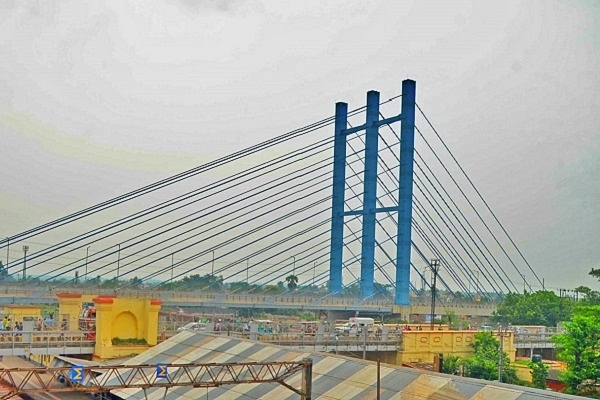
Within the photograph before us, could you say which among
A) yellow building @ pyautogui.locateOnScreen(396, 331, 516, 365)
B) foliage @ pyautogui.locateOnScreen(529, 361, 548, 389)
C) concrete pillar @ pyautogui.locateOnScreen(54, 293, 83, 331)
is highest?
concrete pillar @ pyautogui.locateOnScreen(54, 293, 83, 331)

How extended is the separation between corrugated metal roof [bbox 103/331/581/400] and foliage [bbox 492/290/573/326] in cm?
5783

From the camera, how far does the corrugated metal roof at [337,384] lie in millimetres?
23141

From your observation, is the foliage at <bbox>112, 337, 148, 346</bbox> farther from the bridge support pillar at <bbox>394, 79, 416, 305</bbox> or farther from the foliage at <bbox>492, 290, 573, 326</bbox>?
the foliage at <bbox>492, 290, 573, 326</bbox>

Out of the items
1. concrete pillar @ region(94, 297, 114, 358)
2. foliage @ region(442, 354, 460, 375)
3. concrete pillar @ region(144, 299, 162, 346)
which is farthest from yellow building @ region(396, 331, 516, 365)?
concrete pillar @ region(94, 297, 114, 358)

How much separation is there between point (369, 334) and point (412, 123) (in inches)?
1264

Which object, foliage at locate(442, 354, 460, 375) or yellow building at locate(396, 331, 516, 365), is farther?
yellow building at locate(396, 331, 516, 365)

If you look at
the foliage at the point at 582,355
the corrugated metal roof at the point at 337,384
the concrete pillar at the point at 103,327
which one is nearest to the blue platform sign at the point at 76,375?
the corrugated metal roof at the point at 337,384

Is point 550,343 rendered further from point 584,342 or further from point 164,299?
point 164,299

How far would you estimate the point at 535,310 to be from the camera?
86.6m

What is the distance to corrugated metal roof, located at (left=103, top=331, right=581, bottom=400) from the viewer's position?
75.9 ft

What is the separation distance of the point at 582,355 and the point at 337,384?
712 inches

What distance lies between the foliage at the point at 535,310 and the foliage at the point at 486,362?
3821cm

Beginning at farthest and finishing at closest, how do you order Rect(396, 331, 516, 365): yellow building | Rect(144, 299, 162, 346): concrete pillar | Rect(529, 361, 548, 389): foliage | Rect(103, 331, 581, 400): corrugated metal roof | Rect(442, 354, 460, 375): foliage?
Rect(396, 331, 516, 365): yellow building → Rect(442, 354, 460, 375): foliage → Rect(144, 299, 162, 346): concrete pillar → Rect(529, 361, 548, 389): foliage → Rect(103, 331, 581, 400): corrugated metal roof

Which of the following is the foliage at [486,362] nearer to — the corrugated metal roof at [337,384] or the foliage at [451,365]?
the foliage at [451,365]
